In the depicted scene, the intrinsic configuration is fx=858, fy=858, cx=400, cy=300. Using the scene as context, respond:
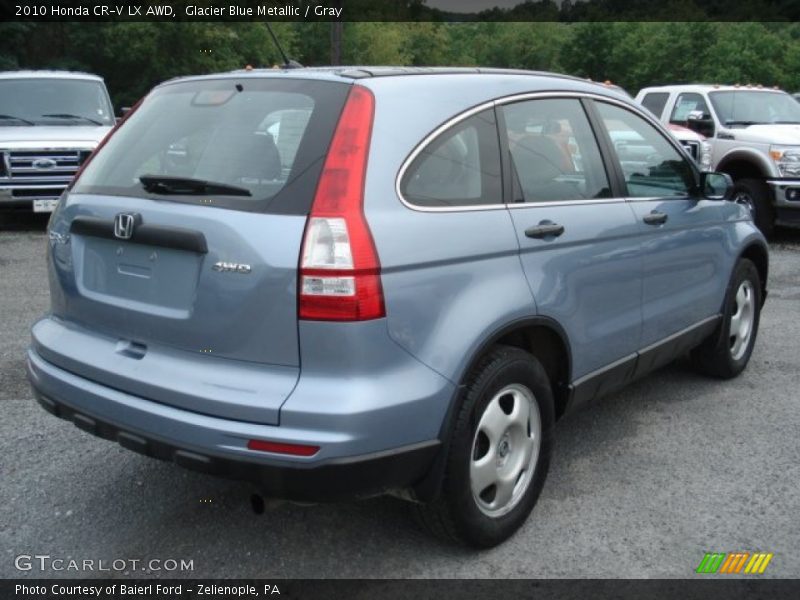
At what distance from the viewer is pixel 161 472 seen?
3908mm

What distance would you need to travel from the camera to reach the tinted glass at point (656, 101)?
13027 millimetres

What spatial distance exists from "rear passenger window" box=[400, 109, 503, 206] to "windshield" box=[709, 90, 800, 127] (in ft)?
30.8

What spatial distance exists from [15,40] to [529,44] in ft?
133

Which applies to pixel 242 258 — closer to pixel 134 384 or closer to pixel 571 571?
pixel 134 384

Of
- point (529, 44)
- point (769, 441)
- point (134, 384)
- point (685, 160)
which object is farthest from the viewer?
point (529, 44)

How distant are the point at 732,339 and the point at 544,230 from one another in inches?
98.4

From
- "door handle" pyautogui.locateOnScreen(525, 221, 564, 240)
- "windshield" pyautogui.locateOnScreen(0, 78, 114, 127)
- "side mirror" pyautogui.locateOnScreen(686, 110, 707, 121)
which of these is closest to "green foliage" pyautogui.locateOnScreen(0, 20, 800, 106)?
"side mirror" pyautogui.locateOnScreen(686, 110, 707, 121)

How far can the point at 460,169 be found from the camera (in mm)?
3123

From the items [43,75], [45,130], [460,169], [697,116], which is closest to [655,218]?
[460,169]

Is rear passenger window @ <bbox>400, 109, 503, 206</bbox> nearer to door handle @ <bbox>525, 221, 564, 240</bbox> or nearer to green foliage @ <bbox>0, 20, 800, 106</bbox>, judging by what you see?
door handle @ <bbox>525, 221, 564, 240</bbox>

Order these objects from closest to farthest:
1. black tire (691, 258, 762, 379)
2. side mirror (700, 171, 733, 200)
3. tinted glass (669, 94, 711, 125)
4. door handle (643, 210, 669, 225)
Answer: door handle (643, 210, 669, 225)
side mirror (700, 171, 733, 200)
black tire (691, 258, 762, 379)
tinted glass (669, 94, 711, 125)

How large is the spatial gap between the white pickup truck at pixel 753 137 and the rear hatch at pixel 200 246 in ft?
29.9

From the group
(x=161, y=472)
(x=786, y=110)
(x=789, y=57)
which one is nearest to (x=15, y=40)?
(x=786, y=110)

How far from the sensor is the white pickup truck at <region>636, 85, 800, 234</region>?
10609 mm
